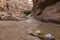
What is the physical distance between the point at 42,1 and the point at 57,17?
4.76m

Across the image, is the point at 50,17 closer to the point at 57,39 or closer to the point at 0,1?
the point at 57,39

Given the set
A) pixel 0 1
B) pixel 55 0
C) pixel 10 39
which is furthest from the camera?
pixel 0 1

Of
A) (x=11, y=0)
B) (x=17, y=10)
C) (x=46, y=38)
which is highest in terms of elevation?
(x=46, y=38)

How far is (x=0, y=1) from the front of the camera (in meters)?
24.8

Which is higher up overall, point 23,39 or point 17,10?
point 23,39

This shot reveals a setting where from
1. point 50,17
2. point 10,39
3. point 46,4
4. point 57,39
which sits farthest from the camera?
point 46,4

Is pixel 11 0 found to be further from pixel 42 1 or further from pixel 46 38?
pixel 46 38

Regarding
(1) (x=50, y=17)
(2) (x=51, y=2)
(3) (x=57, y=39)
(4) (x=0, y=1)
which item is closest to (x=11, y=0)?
(4) (x=0, y=1)

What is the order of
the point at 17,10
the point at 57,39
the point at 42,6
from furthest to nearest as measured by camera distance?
the point at 17,10 → the point at 42,6 → the point at 57,39

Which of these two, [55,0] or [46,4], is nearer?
[55,0]

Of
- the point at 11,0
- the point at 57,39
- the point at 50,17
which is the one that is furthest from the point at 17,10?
the point at 57,39

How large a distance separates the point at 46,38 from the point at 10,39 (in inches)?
48.4

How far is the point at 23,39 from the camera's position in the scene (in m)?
4.72

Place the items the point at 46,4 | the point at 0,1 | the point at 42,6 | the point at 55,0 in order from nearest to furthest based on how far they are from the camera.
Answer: the point at 55,0, the point at 46,4, the point at 42,6, the point at 0,1
